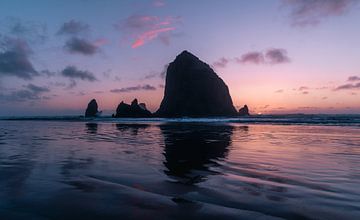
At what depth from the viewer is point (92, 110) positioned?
360 ft

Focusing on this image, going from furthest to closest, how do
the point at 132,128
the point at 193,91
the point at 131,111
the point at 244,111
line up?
the point at 244,111 → the point at 193,91 → the point at 131,111 → the point at 132,128

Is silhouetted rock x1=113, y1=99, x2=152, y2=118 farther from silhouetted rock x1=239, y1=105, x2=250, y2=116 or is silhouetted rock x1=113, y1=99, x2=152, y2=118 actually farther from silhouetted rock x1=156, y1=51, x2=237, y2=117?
silhouetted rock x1=239, y1=105, x2=250, y2=116

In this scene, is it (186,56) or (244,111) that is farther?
(244,111)

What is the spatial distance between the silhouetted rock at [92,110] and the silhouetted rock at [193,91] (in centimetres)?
2329

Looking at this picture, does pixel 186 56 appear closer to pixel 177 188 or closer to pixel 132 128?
pixel 132 128

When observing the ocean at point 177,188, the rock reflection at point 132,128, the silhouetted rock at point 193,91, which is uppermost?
the silhouetted rock at point 193,91

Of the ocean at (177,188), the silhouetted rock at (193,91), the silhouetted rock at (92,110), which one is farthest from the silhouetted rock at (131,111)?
the ocean at (177,188)

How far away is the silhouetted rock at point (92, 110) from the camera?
109 meters

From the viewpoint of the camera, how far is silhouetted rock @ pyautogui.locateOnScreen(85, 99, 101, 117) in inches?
4294

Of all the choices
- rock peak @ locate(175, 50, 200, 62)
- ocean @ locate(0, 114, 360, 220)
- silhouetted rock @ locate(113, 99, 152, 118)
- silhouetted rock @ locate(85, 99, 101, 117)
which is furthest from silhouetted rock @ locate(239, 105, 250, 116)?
ocean @ locate(0, 114, 360, 220)

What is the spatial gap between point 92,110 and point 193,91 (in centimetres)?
3919

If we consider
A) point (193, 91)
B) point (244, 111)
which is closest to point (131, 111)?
point (193, 91)

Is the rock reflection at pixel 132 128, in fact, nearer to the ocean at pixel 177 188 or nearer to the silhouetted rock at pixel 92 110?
the ocean at pixel 177 188

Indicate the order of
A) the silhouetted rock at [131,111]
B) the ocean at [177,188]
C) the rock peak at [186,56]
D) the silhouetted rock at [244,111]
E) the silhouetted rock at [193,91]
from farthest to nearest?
the silhouetted rock at [244,111] < the rock peak at [186,56] < the silhouetted rock at [193,91] < the silhouetted rock at [131,111] < the ocean at [177,188]
